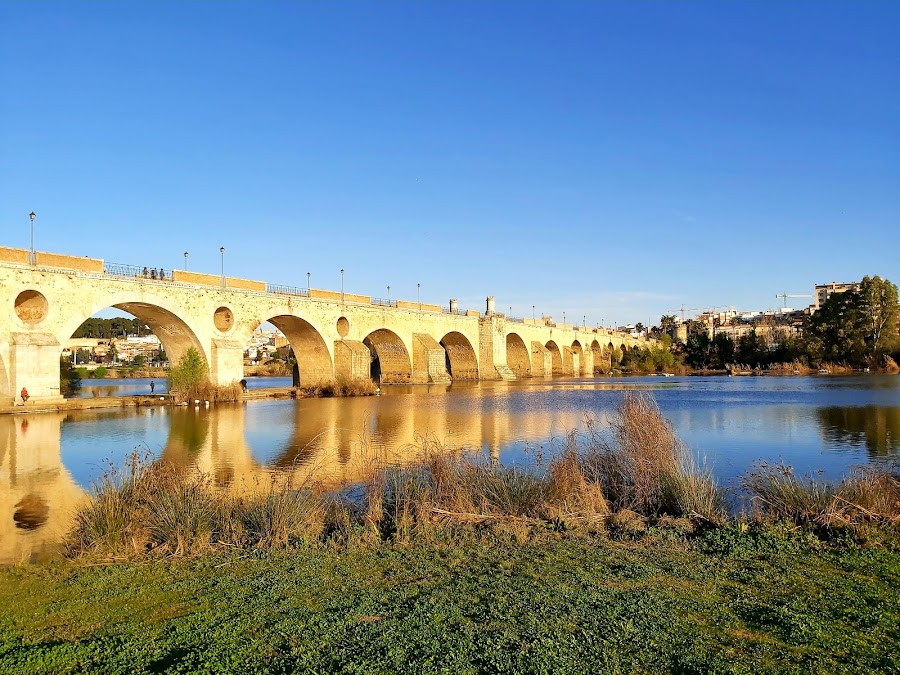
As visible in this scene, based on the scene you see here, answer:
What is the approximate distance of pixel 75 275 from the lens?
2512cm

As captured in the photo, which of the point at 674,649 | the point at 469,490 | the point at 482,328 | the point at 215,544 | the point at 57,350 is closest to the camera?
the point at 674,649

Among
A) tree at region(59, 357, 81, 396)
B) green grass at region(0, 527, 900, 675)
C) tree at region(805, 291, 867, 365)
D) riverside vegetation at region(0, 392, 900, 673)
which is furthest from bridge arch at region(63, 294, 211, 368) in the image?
tree at region(805, 291, 867, 365)

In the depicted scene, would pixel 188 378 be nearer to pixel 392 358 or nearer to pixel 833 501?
pixel 392 358

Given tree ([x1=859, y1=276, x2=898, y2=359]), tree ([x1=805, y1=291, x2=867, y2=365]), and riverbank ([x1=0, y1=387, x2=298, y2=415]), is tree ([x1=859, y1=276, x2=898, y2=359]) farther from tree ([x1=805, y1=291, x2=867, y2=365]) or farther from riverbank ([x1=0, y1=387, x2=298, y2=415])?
riverbank ([x1=0, y1=387, x2=298, y2=415])

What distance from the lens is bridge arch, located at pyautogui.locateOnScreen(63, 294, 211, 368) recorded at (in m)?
27.1

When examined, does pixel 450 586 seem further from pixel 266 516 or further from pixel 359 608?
pixel 266 516

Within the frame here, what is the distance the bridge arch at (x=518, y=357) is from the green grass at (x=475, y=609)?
5847 centimetres

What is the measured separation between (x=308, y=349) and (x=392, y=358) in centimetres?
A: 896

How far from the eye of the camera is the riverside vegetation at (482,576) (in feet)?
12.3

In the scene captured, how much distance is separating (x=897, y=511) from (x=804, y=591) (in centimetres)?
260

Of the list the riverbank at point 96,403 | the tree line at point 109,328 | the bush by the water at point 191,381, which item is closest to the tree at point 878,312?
the riverbank at point 96,403

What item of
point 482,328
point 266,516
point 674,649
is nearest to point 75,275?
point 266,516

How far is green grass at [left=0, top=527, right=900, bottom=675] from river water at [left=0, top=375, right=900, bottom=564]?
2.03m

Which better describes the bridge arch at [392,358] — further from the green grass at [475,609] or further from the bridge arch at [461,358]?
the green grass at [475,609]
